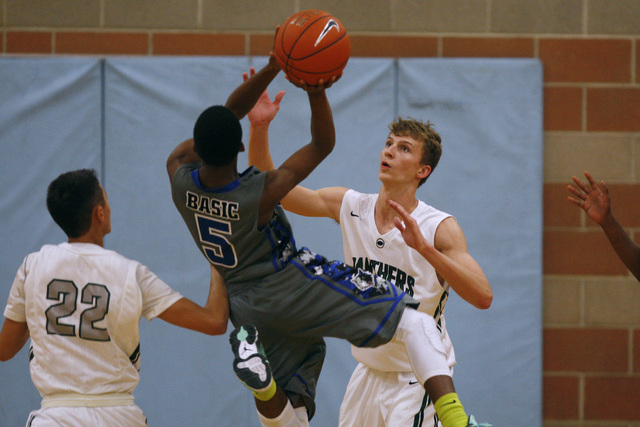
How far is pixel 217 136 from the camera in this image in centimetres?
300

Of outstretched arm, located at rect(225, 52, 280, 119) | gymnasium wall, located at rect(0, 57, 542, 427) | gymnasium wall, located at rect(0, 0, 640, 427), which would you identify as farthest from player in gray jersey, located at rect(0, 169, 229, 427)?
gymnasium wall, located at rect(0, 0, 640, 427)

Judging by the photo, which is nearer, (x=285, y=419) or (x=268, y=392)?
(x=268, y=392)

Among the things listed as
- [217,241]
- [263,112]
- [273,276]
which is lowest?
[273,276]

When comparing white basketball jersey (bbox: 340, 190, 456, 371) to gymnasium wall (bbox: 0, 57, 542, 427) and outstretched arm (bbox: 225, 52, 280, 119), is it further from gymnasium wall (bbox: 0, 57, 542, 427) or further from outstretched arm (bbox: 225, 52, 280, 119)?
gymnasium wall (bbox: 0, 57, 542, 427)

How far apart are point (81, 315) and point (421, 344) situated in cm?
146

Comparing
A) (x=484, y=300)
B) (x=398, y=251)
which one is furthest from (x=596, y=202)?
(x=398, y=251)

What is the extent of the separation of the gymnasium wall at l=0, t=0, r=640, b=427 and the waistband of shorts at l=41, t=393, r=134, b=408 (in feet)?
12.5

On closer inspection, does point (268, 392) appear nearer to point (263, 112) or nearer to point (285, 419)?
point (285, 419)

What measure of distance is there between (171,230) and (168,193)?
31cm

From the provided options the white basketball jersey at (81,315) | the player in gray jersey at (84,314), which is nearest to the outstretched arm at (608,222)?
the player in gray jersey at (84,314)

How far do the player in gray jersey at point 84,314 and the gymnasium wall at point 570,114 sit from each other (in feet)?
11.3

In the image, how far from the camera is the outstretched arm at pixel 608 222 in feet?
12.6

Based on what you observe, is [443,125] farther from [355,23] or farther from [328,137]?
[328,137]

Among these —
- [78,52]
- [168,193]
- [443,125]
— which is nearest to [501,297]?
[443,125]
